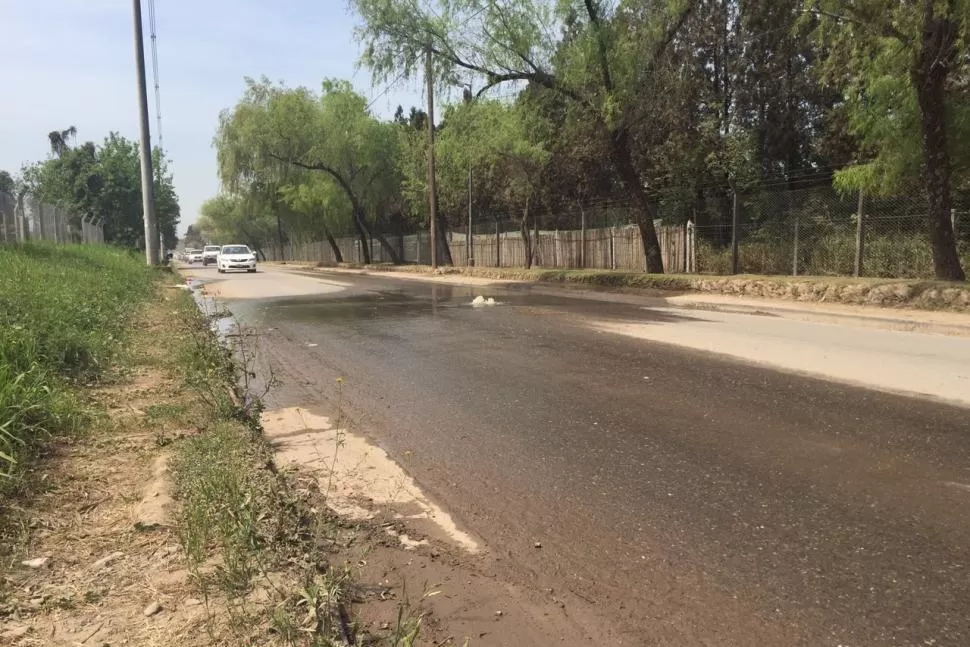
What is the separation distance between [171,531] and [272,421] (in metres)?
2.74

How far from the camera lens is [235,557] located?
3.04 m

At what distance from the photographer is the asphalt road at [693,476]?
3.02 metres

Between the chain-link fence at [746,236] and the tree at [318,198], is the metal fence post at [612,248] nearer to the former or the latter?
the chain-link fence at [746,236]

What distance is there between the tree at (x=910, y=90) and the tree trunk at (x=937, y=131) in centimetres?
2

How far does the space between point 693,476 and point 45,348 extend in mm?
5730

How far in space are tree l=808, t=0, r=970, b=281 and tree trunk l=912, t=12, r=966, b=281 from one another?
0.05ft

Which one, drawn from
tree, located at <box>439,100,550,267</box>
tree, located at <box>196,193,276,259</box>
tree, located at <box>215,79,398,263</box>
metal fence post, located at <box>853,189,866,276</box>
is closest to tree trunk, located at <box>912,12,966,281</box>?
metal fence post, located at <box>853,189,866,276</box>

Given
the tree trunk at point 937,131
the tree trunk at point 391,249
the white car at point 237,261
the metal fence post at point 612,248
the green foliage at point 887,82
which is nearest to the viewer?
the tree trunk at point 937,131

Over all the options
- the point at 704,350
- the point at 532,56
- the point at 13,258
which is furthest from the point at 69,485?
the point at 532,56

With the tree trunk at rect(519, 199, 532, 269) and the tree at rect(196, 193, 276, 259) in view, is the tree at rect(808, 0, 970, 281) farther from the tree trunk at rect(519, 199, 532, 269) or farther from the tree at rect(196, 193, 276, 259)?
the tree at rect(196, 193, 276, 259)

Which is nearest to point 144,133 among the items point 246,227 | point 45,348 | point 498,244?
point 498,244

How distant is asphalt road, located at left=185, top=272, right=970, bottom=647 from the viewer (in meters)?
3.02

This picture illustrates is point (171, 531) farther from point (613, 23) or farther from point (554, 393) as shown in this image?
point (613, 23)

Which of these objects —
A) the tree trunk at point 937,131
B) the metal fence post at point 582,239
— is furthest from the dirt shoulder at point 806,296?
the metal fence post at point 582,239
